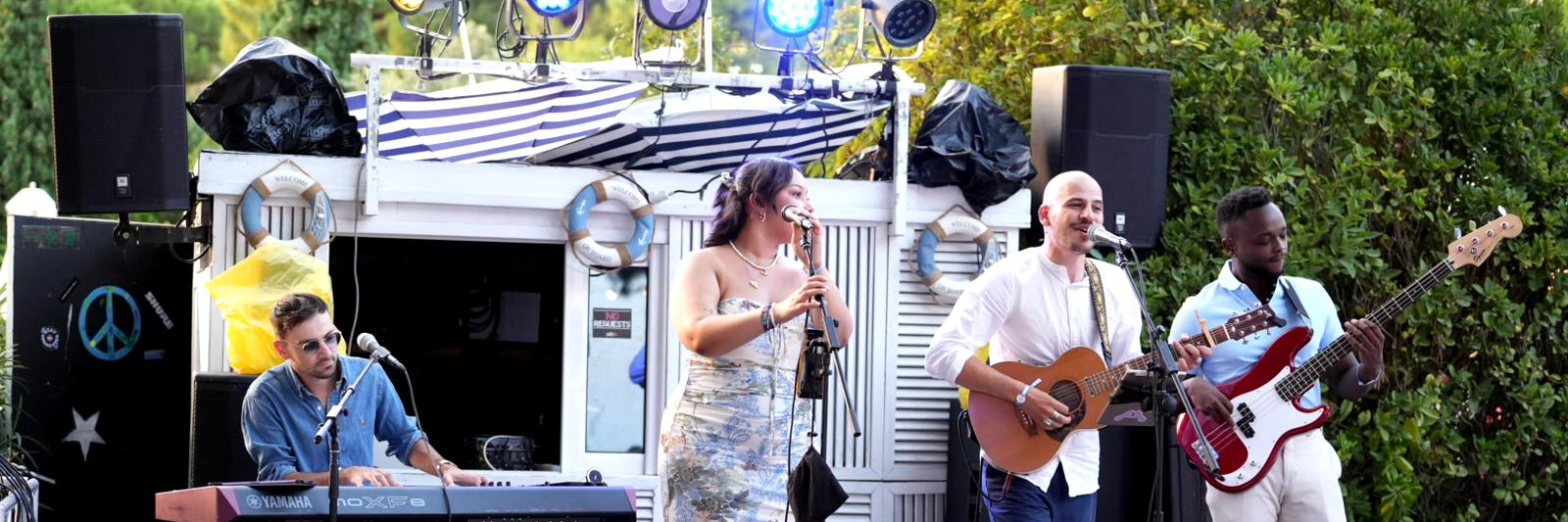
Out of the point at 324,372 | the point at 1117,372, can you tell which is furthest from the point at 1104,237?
the point at 324,372

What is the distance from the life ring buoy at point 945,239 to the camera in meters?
7.80

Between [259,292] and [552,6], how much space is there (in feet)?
5.17

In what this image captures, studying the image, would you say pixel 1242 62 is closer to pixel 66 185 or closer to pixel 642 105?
pixel 642 105

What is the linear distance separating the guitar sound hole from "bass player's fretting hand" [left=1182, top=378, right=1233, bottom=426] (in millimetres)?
402

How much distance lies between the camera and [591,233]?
7434mm

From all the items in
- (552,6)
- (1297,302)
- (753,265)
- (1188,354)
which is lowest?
(1188,354)

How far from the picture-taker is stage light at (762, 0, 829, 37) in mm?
7414

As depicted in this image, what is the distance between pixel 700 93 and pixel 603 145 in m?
0.52

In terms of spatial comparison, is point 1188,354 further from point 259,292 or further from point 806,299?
point 259,292

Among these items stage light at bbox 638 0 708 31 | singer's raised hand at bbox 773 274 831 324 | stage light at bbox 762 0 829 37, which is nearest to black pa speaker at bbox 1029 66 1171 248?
stage light at bbox 762 0 829 37

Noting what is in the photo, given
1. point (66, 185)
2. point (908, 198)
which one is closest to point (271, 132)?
point (66, 185)

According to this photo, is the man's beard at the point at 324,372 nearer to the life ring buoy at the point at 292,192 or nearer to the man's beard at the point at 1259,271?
the life ring buoy at the point at 292,192

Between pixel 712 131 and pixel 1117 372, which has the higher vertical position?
pixel 712 131

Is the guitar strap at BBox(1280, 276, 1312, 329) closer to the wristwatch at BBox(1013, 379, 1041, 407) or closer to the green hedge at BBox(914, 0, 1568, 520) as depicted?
the wristwatch at BBox(1013, 379, 1041, 407)
